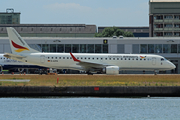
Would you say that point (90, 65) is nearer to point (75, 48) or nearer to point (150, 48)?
point (75, 48)

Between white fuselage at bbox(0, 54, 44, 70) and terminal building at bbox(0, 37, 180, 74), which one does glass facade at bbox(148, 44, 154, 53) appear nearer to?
terminal building at bbox(0, 37, 180, 74)

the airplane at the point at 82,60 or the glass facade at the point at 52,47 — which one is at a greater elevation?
the glass facade at the point at 52,47

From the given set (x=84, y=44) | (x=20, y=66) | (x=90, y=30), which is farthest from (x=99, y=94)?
(x=90, y=30)

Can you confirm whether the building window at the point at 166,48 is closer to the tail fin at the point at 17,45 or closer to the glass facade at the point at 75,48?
the glass facade at the point at 75,48

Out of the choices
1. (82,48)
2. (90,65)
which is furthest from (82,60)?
(82,48)

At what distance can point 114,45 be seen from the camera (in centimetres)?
8569

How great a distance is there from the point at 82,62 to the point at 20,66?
15.9m
